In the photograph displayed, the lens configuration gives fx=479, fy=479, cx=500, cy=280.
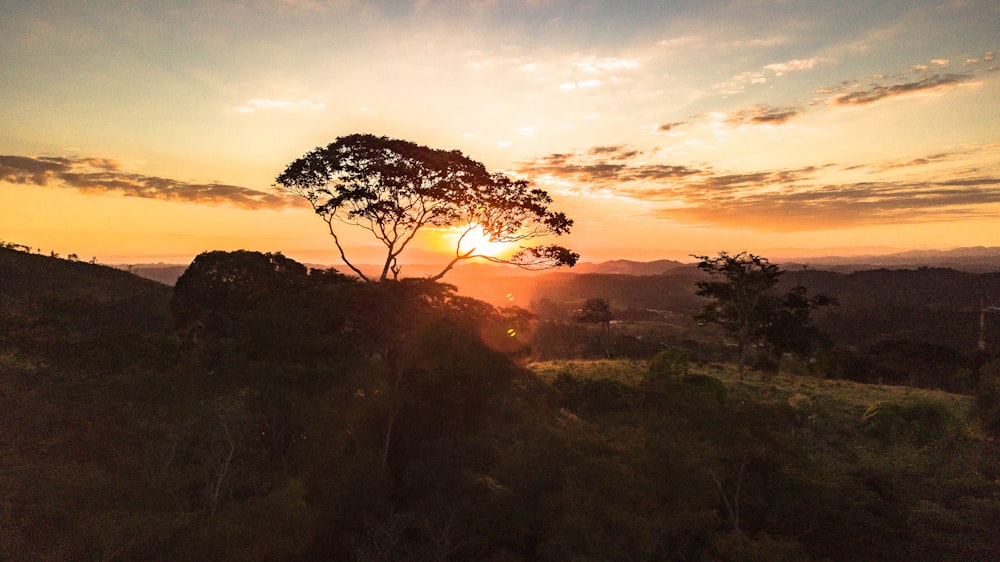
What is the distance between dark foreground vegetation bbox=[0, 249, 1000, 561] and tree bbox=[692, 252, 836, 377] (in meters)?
13.2

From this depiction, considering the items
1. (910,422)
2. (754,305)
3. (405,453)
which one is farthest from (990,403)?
(405,453)

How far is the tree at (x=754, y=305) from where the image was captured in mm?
35125

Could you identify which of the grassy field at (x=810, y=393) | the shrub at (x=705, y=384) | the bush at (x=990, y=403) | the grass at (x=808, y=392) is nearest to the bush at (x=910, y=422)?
the grassy field at (x=810, y=393)

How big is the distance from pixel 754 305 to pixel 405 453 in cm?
2754

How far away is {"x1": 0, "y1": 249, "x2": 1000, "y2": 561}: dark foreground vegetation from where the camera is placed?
13602 mm

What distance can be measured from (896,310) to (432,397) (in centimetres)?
11541

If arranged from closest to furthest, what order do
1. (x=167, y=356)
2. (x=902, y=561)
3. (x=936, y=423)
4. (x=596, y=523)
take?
(x=596, y=523), (x=902, y=561), (x=167, y=356), (x=936, y=423)

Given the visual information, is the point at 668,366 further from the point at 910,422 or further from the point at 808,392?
the point at 910,422

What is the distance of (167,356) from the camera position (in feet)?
63.4

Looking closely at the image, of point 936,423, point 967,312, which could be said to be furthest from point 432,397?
point 967,312

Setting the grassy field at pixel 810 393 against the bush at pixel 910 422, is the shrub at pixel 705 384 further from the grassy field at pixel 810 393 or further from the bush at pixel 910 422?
the bush at pixel 910 422

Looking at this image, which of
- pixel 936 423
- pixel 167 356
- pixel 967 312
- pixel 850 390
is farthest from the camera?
pixel 967 312

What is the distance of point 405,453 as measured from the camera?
1892cm

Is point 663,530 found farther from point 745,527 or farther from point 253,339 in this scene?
point 253,339
